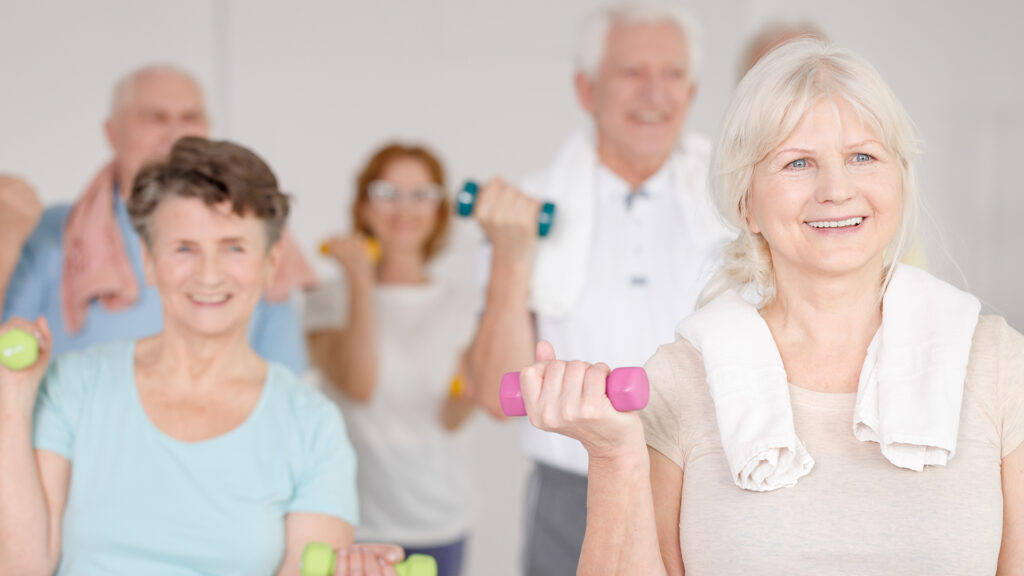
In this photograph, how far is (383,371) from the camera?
3.44 meters

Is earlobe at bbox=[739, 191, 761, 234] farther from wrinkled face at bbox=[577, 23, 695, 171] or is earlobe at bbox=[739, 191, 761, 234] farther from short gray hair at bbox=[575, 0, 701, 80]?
short gray hair at bbox=[575, 0, 701, 80]

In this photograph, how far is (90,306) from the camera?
2643 mm

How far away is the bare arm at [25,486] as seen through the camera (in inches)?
68.4

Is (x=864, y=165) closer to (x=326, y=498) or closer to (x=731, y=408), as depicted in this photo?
(x=731, y=408)

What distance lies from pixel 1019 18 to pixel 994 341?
116 inches

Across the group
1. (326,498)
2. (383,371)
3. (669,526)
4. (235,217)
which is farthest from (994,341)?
(383,371)

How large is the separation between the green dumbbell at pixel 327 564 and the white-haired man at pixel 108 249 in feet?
3.55

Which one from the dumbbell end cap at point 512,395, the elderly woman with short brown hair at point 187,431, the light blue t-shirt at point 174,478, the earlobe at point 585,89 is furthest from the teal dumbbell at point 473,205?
the dumbbell end cap at point 512,395

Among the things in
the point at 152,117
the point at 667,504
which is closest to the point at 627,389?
the point at 667,504

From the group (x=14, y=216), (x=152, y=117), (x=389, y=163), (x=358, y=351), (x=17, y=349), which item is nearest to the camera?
(x=17, y=349)

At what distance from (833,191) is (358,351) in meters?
2.17

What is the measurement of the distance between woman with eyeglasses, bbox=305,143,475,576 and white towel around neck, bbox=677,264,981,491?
6.37 ft

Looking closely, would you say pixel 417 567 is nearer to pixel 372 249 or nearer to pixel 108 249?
pixel 108 249

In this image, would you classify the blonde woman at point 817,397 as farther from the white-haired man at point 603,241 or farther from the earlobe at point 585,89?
the earlobe at point 585,89
